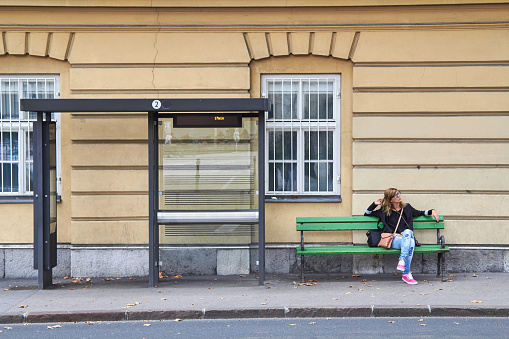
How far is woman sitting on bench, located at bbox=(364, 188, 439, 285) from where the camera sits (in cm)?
1052

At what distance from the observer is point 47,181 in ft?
33.8

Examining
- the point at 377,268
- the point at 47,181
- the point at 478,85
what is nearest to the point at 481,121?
→ the point at 478,85

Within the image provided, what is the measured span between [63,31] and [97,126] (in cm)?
158

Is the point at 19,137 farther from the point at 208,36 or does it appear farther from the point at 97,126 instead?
the point at 208,36

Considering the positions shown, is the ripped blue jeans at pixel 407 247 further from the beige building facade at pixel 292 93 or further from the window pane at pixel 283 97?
the window pane at pixel 283 97

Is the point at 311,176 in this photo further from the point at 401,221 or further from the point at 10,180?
the point at 10,180

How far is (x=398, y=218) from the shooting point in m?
10.8

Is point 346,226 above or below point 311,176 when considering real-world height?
below

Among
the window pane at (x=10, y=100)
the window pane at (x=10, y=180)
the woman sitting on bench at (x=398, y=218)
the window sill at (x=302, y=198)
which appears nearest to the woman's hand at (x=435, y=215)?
the woman sitting on bench at (x=398, y=218)

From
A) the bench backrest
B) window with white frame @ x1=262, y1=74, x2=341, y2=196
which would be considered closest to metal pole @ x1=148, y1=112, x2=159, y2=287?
window with white frame @ x1=262, y1=74, x2=341, y2=196

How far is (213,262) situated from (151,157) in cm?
207

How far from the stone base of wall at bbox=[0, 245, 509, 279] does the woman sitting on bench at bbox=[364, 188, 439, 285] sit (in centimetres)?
78

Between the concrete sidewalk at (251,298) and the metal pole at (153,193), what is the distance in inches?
11.8

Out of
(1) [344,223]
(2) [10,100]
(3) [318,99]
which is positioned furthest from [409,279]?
(2) [10,100]
